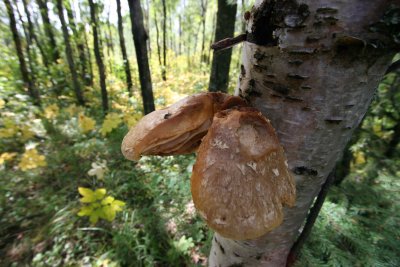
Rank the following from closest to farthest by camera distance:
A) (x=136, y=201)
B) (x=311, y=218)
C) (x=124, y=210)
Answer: (x=311, y=218), (x=124, y=210), (x=136, y=201)

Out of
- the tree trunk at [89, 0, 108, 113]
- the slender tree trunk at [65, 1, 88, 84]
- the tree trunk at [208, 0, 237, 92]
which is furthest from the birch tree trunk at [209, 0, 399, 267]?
the slender tree trunk at [65, 1, 88, 84]

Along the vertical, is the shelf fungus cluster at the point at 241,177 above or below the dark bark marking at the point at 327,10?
below

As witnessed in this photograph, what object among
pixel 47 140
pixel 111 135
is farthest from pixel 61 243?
pixel 47 140

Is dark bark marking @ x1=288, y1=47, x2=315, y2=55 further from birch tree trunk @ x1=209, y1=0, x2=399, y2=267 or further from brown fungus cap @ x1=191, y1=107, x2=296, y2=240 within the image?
brown fungus cap @ x1=191, y1=107, x2=296, y2=240

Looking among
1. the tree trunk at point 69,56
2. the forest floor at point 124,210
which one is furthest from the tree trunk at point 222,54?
the tree trunk at point 69,56

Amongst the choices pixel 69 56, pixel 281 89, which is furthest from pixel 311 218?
pixel 69 56

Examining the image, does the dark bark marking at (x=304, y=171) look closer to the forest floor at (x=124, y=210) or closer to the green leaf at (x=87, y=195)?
the forest floor at (x=124, y=210)

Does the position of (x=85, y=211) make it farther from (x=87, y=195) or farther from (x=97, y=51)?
(x=97, y=51)
